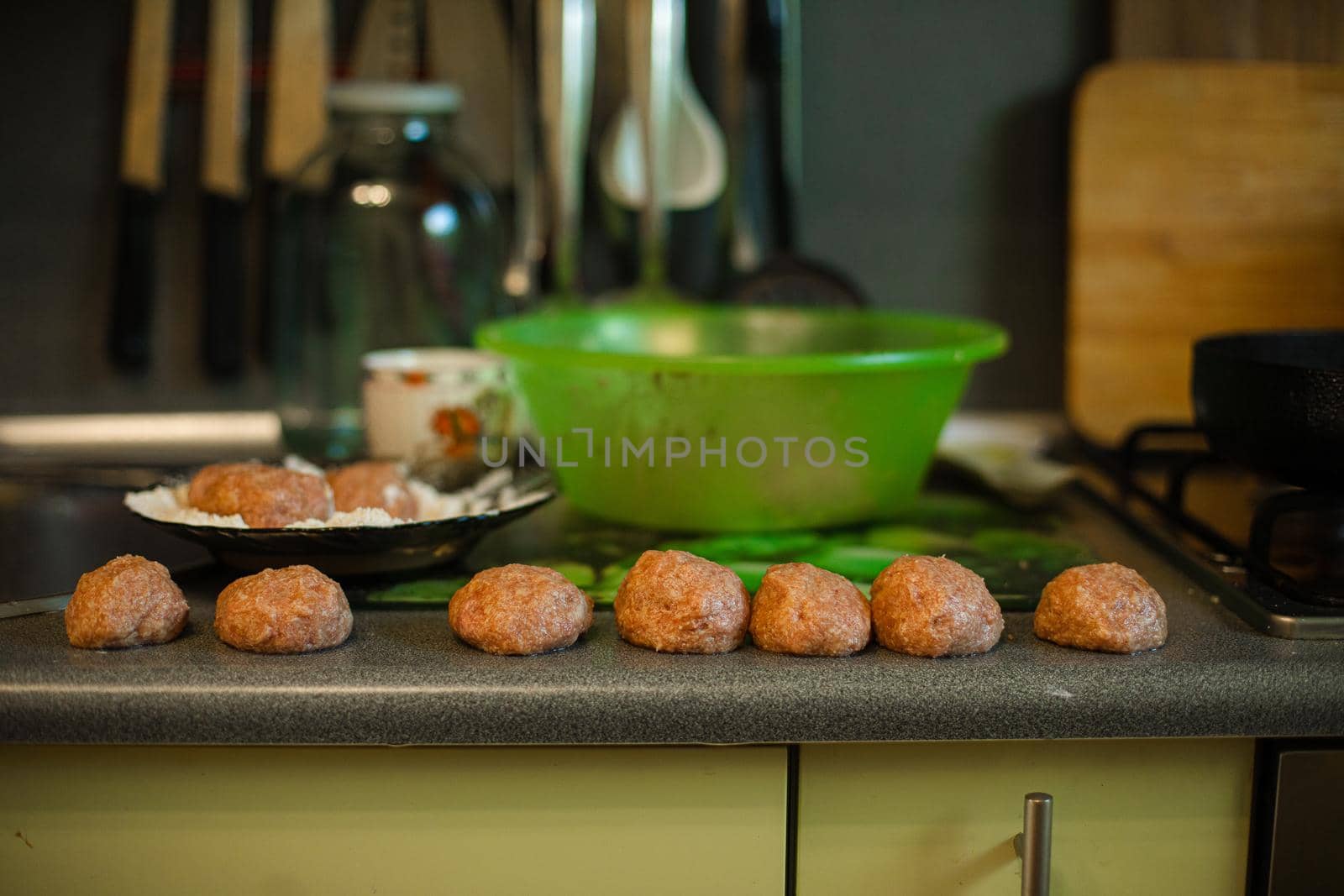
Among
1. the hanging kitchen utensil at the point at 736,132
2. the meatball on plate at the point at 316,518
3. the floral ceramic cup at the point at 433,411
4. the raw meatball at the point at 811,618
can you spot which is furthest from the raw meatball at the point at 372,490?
the hanging kitchen utensil at the point at 736,132

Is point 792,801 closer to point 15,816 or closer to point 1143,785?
point 1143,785

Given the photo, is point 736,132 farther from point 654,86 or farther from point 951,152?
point 951,152

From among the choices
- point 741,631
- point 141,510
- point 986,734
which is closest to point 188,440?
point 141,510

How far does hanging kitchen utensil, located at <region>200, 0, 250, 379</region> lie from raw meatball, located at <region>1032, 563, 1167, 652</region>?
95cm

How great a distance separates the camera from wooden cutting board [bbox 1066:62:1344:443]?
127 centimetres

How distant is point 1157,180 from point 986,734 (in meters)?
0.83

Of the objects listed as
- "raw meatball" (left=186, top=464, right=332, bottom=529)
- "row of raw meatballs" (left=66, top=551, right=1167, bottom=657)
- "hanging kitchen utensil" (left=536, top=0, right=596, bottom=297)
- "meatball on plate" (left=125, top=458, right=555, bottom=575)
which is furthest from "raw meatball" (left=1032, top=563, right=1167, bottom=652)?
"hanging kitchen utensil" (left=536, top=0, right=596, bottom=297)

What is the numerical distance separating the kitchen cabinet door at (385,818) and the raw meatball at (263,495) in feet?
0.57

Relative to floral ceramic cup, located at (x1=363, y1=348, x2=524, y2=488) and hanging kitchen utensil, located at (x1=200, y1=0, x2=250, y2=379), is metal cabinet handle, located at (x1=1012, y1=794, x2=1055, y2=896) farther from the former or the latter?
hanging kitchen utensil, located at (x1=200, y1=0, x2=250, y2=379)

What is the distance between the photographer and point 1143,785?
0.70 meters

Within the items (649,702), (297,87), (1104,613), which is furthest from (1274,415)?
(297,87)

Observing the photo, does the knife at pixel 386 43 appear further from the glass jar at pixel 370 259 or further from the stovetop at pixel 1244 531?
the stovetop at pixel 1244 531

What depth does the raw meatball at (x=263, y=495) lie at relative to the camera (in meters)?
0.80

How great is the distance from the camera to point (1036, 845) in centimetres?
67
